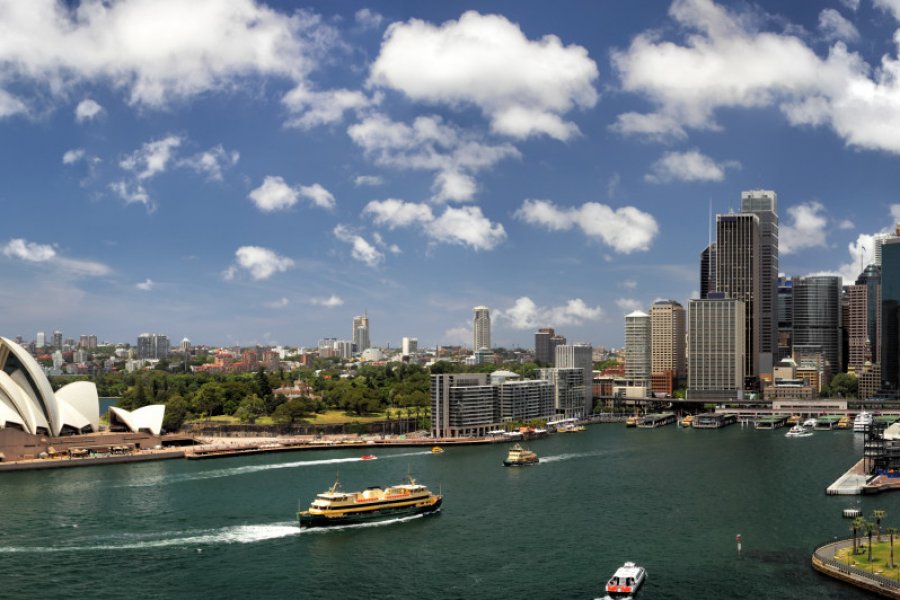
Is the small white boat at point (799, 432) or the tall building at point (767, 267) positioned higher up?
the tall building at point (767, 267)

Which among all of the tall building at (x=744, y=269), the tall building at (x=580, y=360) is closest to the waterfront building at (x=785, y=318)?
the tall building at (x=744, y=269)

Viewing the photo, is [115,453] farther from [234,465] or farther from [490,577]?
[490,577]

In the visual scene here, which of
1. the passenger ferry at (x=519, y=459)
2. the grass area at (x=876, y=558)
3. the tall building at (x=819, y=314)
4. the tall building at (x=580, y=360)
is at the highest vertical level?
the tall building at (x=819, y=314)

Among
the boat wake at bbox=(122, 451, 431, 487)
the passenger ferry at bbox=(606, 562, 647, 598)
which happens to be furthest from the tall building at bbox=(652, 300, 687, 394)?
the passenger ferry at bbox=(606, 562, 647, 598)

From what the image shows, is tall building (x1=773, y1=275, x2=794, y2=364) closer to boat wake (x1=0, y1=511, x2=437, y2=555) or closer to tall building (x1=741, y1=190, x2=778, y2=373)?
tall building (x1=741, y1=190, x2=778, y2=373)

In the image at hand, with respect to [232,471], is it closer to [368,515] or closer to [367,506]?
[367,506]

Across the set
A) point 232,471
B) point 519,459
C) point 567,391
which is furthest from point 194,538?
point 567,391

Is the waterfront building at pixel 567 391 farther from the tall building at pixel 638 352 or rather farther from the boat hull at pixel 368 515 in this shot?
the boat hull at pixel 368 515
